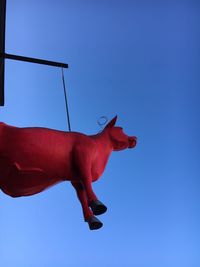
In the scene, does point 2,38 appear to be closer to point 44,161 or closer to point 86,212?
point 44,161

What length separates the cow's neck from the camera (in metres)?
1.24

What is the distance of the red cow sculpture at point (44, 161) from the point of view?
114cm

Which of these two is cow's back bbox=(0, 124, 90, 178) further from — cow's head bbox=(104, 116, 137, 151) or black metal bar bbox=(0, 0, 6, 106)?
black metal bar bbox=(0, 0, 6, 106)

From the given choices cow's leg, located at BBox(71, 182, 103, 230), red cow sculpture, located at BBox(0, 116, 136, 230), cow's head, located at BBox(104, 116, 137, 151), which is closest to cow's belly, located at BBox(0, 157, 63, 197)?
red cow sculpture, located at BBox(0, 116, 136, 230)

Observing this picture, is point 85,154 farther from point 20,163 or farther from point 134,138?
point 134,138

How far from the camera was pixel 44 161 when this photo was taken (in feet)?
3.76

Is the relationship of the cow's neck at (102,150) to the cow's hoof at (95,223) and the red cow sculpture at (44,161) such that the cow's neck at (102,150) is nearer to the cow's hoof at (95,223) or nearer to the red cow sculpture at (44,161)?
the red cow sculpture at (44,161)

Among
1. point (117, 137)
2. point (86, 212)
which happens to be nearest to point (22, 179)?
point (86, 212)

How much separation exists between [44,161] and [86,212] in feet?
0.65

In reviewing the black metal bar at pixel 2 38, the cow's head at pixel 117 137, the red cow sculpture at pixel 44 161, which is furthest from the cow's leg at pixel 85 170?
the black metal bar at pixel 2 38

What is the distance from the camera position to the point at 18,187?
1.19m

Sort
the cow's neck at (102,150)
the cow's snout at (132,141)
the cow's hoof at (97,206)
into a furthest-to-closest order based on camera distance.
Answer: the cow's snout at (132,141)
the cow's neck at (102,150)
the cow's hoof at (97,206)

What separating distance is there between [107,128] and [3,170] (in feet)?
1.19

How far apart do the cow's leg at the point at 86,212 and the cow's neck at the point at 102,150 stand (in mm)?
79
